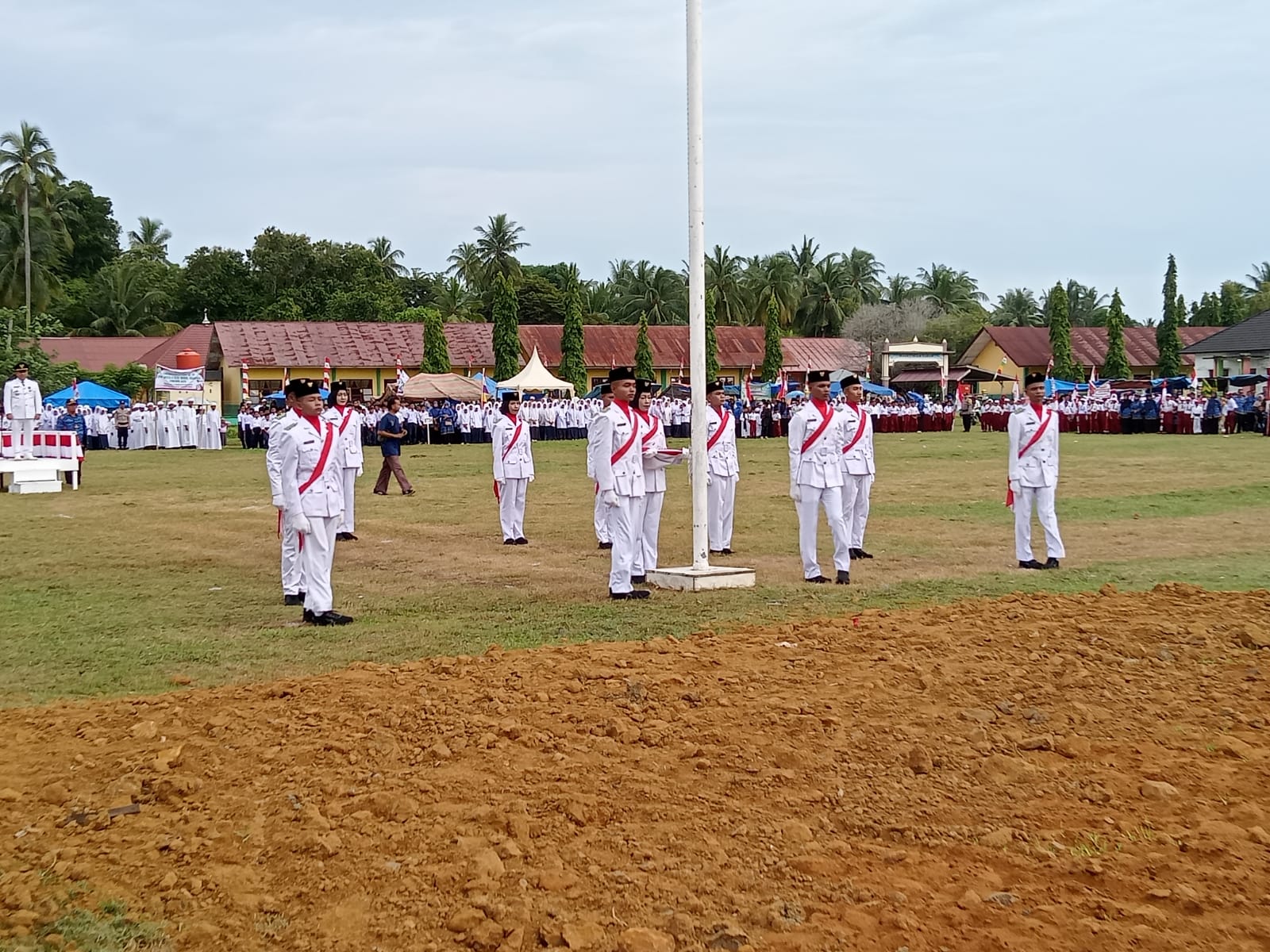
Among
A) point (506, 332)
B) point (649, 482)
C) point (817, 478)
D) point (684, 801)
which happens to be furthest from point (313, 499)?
point (506, 332)

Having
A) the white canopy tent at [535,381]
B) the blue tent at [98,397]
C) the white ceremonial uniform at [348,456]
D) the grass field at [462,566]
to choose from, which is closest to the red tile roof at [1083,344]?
the white canopy tent at [535,381]

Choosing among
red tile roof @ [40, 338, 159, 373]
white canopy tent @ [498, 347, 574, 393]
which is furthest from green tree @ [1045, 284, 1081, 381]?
red tile roof @ [40, 338, 159, 373]

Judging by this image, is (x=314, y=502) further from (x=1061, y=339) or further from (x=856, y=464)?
(x=1061, y=339)

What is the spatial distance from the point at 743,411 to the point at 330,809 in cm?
4461

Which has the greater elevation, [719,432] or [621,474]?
[719,432]

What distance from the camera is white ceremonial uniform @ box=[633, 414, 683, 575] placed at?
478 inches

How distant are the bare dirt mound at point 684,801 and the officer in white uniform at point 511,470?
800cm

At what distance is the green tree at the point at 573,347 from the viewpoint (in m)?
62.1

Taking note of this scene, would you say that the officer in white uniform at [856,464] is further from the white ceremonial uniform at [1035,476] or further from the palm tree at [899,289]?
the palm tree at [899,289]

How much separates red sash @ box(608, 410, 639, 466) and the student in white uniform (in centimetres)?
10

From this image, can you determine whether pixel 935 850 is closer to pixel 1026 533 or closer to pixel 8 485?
pixel 1026 533

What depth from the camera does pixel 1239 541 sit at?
49.0 feet

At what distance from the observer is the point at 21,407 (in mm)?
27984

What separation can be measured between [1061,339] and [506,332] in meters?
33.4
